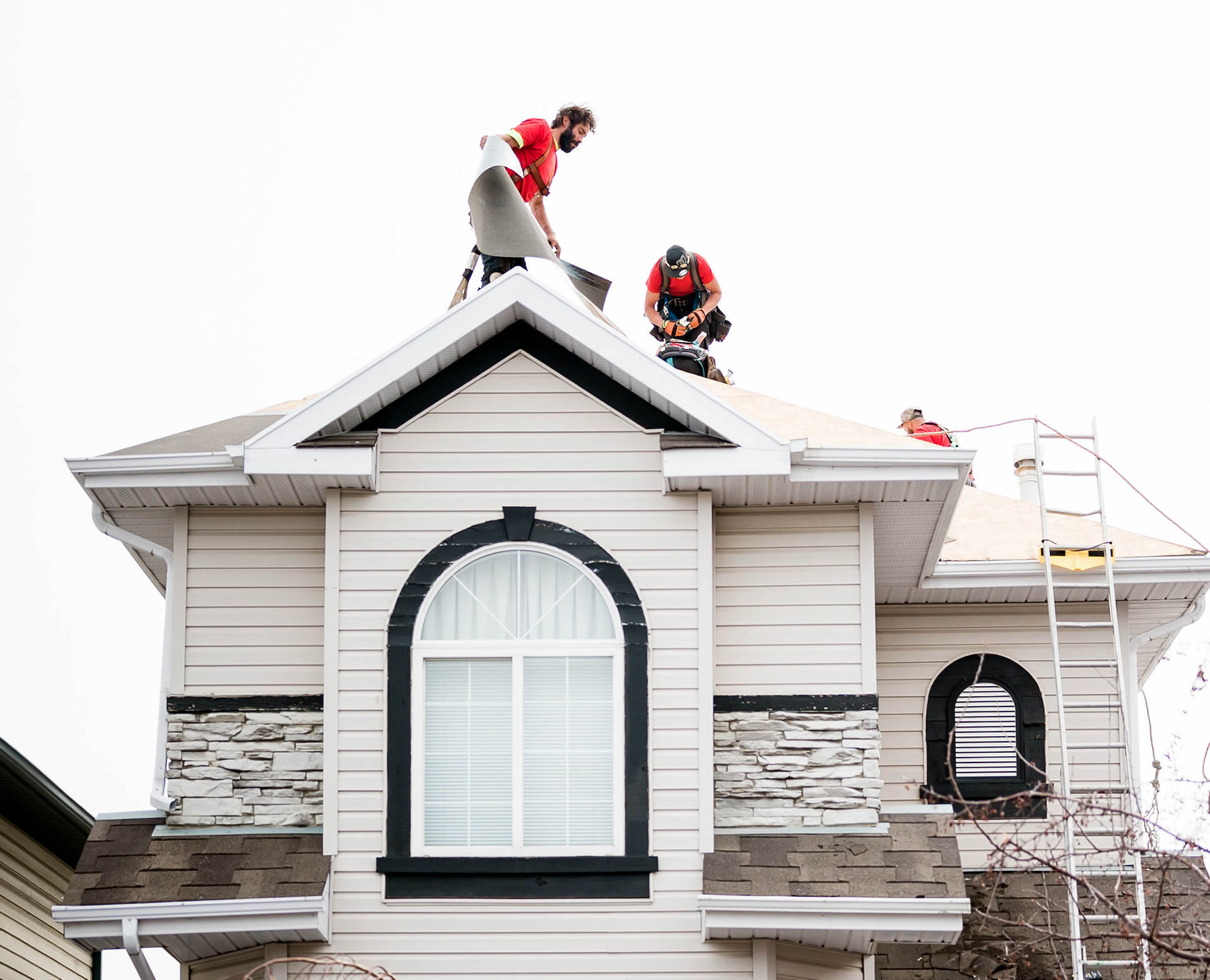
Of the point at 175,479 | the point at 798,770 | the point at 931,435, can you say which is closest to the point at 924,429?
the point at 931,435

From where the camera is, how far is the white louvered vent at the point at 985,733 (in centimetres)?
1355

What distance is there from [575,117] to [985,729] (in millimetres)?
5790

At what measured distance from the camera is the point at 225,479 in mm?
11094

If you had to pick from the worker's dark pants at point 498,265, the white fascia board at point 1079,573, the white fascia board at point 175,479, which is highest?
the worker's dark pants at point 498,265

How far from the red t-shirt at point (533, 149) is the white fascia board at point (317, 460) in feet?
9.04

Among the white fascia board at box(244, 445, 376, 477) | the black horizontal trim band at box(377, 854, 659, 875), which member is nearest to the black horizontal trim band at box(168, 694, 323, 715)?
the black horizontal trim band at box(377, 854, 659, 875)

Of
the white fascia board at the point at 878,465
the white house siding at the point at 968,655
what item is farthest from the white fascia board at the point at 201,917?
the white house siding at the point at 968,655

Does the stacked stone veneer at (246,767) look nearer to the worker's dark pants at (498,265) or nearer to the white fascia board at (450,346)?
the white fascia board at (450,346)

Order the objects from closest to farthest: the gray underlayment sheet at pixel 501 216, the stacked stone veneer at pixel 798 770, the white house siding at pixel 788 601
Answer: the stacked stone veneer at pixel 798 770 < the white house siding at pixel 788 601 < the gray underlayment sheet at pixel 501 216

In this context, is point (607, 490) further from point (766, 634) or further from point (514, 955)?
point (514, 955)

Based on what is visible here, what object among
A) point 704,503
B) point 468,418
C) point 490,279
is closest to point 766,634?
point 704,503

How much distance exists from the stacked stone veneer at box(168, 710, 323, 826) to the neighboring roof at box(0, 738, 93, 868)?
7.94ft

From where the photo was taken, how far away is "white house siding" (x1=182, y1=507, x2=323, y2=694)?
37.0 ft

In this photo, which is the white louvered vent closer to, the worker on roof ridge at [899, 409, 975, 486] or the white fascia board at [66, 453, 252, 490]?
the worker on roof ridge at [899, 409, 975, 486]
